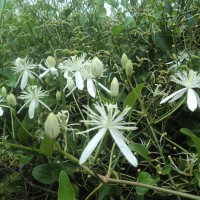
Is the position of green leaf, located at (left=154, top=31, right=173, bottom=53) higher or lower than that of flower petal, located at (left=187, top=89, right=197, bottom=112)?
higher

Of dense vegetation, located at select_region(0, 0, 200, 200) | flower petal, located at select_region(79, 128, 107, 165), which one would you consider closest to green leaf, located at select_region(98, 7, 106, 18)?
dense vegetation, located at select_region(0, 0, 200, 200)

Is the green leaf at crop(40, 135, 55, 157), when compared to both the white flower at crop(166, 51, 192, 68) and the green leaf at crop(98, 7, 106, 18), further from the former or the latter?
the green leaf at crop(98, 7, 106, 18)

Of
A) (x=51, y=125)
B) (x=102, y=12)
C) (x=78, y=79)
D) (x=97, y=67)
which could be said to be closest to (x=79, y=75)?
(x=78, y=79)

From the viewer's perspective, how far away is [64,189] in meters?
0.51

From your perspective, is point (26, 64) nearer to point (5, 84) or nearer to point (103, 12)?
point (5, 84)

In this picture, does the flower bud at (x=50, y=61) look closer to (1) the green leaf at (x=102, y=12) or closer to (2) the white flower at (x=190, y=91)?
(2) the white flower at (x=190, y=91)

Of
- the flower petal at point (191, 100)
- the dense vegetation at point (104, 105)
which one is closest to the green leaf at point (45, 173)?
the dense vegetation at point (104, 105)

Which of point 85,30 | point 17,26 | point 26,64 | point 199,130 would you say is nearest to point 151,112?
point 199,130

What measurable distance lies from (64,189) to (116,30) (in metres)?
0.47

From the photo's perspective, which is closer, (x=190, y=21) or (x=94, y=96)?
(x=94, y=96)

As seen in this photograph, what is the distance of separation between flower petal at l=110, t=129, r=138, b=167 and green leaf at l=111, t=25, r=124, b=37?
42cm

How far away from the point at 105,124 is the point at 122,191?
0.24 m

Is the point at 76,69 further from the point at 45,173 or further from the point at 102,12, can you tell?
the point at 102,12

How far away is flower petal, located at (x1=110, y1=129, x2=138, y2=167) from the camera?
0.48m
